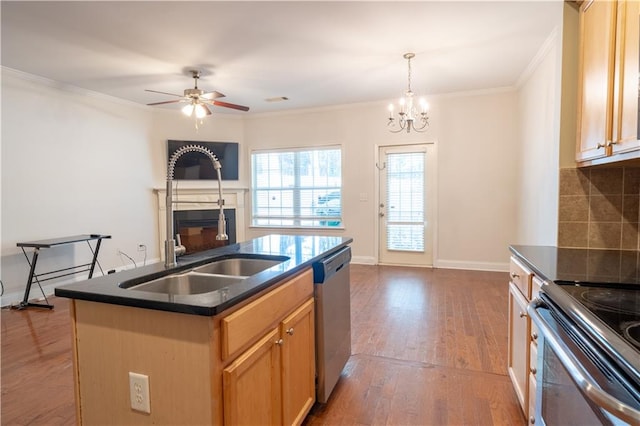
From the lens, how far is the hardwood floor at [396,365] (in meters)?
1.95

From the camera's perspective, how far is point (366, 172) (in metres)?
5.74

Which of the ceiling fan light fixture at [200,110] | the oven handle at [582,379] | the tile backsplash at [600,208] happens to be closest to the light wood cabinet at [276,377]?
the oven handle at [582,379]

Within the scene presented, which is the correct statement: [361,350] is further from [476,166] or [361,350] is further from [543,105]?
[476,166]

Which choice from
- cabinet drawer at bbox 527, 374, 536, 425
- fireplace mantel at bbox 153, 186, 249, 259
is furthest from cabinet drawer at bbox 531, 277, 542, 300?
fireplace mantel at bbox 153, 186, 249, 259

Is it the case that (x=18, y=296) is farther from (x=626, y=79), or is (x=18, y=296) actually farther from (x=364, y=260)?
(x=626, y=79)

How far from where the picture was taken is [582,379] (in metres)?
0.91

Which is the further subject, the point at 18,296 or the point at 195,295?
the point at 18,296

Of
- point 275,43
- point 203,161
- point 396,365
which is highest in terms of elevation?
point 275,43

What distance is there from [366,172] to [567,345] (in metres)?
4.79

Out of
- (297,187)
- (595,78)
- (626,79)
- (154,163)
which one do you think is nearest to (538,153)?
(595,78)

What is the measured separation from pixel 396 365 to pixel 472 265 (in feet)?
10.9

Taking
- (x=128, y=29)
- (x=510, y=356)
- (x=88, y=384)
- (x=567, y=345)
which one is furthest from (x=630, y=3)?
(x=128, y=29)

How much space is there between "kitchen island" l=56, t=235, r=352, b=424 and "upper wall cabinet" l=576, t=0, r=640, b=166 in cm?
167

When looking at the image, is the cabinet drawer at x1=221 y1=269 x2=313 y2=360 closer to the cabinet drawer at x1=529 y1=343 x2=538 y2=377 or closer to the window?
the cabinet drawer at x1=529 y1=343 x2=538 y2=377
